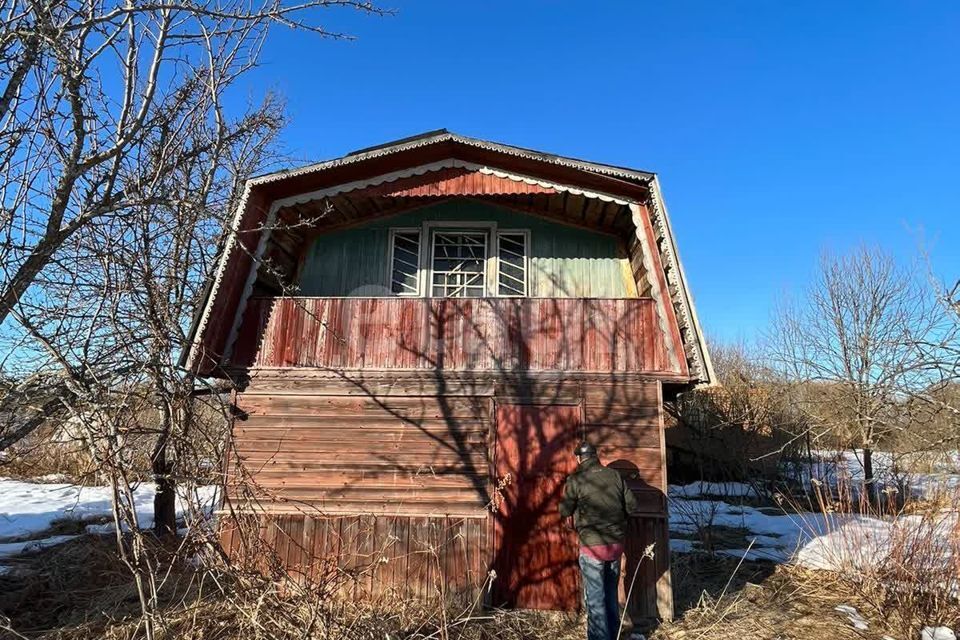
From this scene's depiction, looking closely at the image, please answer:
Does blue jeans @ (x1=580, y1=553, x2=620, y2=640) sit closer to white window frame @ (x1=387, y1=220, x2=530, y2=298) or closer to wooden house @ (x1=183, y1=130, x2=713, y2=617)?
wooden house @ (x1=183, y1=130, x2=713, y2=617)

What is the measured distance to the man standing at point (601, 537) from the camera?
6.04m

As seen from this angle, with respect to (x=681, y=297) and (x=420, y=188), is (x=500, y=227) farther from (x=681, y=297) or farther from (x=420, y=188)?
(x=681, y=297)

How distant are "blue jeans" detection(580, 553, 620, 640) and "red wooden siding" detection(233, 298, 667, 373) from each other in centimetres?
270

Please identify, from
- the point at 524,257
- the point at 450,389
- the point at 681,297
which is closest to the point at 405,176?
the point at 524,257

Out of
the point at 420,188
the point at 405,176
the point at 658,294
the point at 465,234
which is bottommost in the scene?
the point at 658,294

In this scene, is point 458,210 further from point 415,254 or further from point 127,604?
point 127,604

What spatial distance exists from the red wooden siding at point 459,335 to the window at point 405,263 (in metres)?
1.16

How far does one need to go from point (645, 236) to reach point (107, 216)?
664cm

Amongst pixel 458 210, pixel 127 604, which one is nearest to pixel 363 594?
pixel 127 604

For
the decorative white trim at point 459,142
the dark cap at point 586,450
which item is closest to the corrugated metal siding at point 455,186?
the decorative white trim at point 459,142

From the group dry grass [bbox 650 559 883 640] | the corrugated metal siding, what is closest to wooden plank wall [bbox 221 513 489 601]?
dry grass [bbox 650 559 883 640]

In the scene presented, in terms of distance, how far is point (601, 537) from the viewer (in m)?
6.09

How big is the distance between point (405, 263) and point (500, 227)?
177 cm

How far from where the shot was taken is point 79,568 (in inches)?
341
